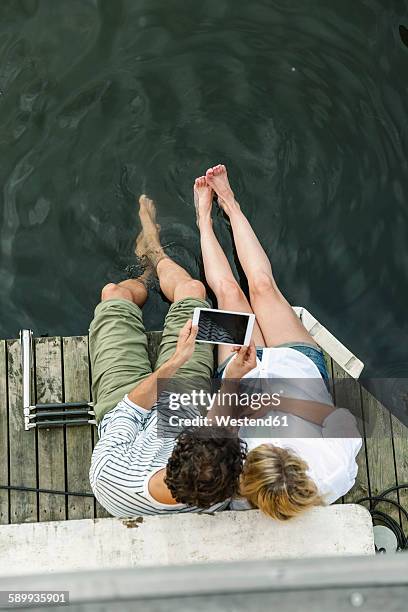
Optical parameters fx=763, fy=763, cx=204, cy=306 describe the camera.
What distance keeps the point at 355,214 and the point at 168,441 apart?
2.01 meters

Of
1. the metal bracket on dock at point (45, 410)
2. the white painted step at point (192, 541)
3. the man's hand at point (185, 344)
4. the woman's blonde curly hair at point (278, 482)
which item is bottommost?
the white painted step at point (192, 541)

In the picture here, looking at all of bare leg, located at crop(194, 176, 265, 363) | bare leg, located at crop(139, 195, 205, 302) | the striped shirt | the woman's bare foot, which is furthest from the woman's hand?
the woman's bare foot

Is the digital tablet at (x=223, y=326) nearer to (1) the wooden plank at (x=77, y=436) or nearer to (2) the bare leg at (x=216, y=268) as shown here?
(2) the bare leg at (x=216, y=268)

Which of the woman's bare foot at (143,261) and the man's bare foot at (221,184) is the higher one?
the man's bare foot at (221,184)

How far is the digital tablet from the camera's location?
345 cm

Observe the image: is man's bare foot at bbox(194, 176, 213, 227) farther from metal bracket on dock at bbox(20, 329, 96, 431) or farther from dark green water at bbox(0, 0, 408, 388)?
metal bracket on dock at bbox(20, 329, 96, 431)

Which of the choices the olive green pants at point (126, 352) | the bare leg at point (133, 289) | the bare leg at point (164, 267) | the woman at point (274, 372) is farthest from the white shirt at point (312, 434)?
the bare leg at point (133, 289)

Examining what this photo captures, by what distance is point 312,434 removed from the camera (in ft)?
10.9

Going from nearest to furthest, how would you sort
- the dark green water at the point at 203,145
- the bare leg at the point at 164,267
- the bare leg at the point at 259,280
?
1. the bare leg at the point at 259,280
2. the bare leg at the point at 164,267
3. the dark green water at the point at 203,145

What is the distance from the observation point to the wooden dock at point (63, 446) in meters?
3.81

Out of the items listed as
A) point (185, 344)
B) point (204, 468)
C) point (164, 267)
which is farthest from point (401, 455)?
point (164, 267)

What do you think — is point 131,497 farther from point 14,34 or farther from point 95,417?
point 14,34

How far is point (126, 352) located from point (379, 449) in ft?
4.60

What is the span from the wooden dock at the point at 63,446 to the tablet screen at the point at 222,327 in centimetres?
56
